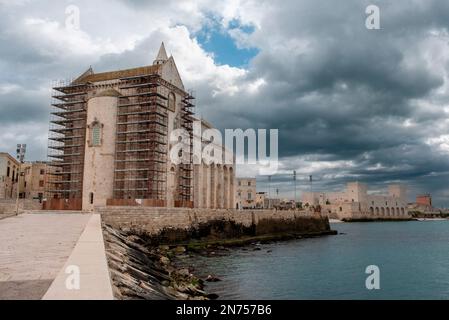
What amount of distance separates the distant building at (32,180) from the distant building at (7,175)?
2.96 metres

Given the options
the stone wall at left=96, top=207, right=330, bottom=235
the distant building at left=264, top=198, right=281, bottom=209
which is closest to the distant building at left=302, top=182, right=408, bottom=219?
the distant building at left=264, top=198, right=281, bottom=209

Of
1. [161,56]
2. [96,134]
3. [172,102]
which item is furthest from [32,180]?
[172,102]

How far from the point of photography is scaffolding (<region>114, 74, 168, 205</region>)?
4362 cm

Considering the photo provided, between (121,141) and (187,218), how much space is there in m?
16.0

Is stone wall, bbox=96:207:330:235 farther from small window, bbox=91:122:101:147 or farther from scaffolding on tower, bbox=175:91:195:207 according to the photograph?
small window, bbox=91:122:101:147

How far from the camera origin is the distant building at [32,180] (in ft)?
206

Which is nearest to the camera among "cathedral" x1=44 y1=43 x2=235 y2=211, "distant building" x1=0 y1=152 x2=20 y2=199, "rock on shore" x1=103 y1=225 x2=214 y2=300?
"rock on shore" x1=103 y1=225 x2=214 y2=300

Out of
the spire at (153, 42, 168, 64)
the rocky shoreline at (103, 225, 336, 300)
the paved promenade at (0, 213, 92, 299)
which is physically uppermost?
the spire at (153, 42, 168, 64)

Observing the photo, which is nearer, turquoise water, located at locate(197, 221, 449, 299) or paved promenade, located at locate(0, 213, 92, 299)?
paved promenade, located at locate(0, 213, 92, 299)

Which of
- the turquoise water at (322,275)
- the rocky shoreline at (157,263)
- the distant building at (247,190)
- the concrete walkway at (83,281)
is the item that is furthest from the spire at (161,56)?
the distant building at (247,190)

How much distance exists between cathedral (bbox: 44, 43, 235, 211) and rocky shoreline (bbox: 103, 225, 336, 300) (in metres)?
10.5

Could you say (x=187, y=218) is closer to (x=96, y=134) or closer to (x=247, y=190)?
(x=96, y=134)
